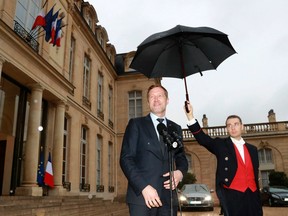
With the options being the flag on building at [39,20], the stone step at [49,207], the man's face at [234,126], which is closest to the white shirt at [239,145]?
the man's face at [234,126]

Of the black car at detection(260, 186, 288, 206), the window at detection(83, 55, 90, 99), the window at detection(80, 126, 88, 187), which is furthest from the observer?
the window at detection(83, 55, 90, 99)

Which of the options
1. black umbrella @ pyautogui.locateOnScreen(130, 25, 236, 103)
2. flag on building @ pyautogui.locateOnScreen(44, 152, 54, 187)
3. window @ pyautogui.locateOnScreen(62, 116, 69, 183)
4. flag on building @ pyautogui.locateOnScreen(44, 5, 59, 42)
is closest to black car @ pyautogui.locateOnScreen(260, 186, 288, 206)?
window @ pyautogui.locateOnScreen(62, 116, 69, 183)

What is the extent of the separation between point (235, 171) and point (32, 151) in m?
7.59

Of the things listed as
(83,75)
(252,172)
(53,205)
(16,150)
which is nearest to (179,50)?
(252,172)

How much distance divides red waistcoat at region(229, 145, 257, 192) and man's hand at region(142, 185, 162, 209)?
1.53 m

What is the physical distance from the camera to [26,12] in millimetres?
10195

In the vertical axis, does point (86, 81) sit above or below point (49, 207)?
above

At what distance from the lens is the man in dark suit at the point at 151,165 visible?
7.81 feet

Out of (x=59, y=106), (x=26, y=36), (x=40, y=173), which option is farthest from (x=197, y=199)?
(x=26, y=36)

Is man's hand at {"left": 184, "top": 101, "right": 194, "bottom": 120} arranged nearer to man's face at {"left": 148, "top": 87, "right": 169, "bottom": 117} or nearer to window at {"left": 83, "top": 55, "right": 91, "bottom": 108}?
man's face at {"left": 148, "top": 87, "right": 169, "bottom": 117}

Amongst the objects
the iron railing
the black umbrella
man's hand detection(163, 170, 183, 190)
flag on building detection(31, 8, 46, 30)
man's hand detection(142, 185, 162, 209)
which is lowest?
man's hand detection(142, 185, 162, 209)

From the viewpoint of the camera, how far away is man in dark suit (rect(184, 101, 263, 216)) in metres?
3.42

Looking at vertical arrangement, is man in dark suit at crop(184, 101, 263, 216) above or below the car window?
above

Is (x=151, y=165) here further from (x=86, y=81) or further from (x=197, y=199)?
(x=86, y=81)
